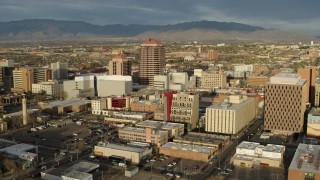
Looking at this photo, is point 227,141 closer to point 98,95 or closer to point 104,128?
point 104,128

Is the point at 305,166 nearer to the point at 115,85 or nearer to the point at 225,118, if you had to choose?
the point at 225,118

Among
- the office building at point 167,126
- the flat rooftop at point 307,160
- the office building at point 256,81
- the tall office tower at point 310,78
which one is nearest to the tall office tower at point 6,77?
the office building at point 167,126

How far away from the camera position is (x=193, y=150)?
2802 cm

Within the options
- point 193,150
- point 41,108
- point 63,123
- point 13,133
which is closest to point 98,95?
point 41,108

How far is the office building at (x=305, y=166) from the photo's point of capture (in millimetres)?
21934

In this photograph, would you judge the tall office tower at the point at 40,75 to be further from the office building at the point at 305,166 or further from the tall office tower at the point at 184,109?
the office building at the point at 305,166

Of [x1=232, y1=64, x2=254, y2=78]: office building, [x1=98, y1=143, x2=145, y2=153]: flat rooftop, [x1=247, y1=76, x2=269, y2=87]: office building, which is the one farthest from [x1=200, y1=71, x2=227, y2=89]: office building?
[x1=98, y1=143, x2=145, y2=153]: flat rooftop

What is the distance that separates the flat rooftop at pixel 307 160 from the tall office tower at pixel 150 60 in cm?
3734

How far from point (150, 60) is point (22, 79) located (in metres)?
19.6

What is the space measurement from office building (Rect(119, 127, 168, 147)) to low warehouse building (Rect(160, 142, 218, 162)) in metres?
1.40

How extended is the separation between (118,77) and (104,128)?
17.4 m

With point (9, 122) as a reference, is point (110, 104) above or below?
above

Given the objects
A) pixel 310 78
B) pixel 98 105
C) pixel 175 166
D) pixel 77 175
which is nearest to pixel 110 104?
pixel 98 105

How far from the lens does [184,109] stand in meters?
35.9
